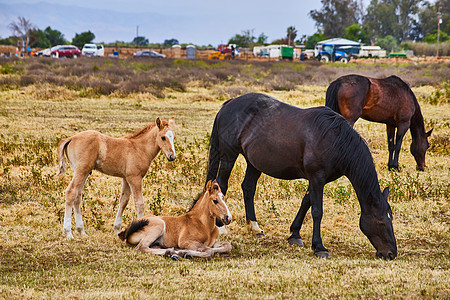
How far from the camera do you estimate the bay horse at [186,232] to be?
20.8 ft

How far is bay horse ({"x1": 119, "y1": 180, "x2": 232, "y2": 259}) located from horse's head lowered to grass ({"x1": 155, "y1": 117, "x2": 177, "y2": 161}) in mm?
645

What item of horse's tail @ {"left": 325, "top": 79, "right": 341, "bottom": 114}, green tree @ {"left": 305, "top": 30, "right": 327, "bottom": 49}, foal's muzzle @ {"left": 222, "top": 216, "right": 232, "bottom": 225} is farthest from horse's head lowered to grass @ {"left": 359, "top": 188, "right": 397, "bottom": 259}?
green tree @ {"left": 305, "top": 30, "right": 327, "bottom": 49}

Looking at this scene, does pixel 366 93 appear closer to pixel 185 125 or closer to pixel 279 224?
pixel 279 224

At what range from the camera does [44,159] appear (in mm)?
11266

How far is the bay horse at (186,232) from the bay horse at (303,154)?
3.45ft

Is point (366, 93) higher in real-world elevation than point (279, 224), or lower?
higher

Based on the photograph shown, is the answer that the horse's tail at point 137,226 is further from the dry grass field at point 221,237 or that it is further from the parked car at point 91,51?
the parked car at point 91,51

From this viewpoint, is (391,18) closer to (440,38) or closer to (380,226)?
(440,38)

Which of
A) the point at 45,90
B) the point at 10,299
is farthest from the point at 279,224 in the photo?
the point at 45,90

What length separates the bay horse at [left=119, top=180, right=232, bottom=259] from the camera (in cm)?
633

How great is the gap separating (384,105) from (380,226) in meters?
6.29

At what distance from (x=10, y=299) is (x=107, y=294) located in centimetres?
86

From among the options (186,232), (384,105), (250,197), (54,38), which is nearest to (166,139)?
(186,232)

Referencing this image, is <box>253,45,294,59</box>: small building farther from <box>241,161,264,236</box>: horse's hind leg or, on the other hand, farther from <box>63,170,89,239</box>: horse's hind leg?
<box>63,170,89,239</box>: horse's hind leg
